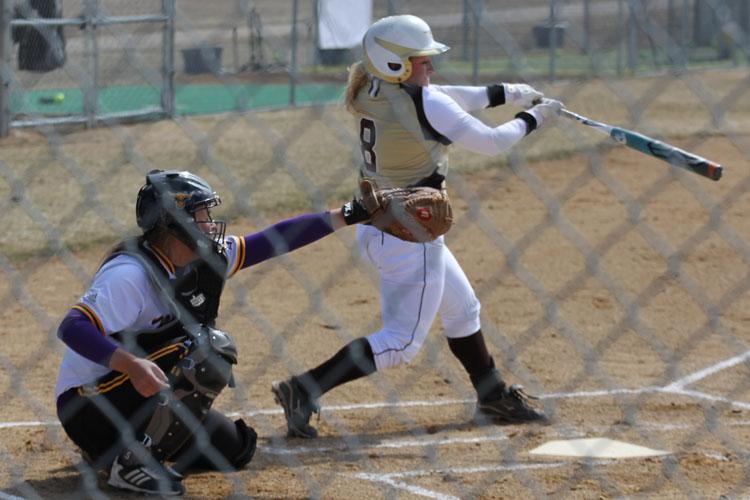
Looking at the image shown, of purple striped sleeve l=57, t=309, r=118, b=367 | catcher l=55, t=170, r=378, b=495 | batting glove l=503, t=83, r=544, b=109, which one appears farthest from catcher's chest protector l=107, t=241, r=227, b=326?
batting glove l=503, t=83, r=544, b=109

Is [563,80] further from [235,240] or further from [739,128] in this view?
[235,240]

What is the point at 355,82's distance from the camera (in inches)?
203

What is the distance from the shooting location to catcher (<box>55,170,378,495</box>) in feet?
13.5

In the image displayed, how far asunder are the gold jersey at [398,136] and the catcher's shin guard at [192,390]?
1222mm

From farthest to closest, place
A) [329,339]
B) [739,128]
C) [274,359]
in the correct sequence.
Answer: [739,128], [329,339], [274,359]

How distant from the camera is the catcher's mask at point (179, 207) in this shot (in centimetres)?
411

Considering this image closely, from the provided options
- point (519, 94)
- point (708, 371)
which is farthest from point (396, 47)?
point (708, 371)

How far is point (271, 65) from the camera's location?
16250mm

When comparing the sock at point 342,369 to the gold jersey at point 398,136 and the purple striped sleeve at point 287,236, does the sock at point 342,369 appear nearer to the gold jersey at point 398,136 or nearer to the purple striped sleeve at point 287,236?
the gold jersey at point 398,136

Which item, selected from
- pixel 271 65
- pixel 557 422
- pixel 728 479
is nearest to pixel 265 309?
pixel 557 422

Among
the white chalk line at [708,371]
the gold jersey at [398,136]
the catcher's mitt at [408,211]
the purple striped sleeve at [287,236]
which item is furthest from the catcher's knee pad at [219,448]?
the white chalk line at [708,371]

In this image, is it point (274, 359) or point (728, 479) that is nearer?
point (728, 479)

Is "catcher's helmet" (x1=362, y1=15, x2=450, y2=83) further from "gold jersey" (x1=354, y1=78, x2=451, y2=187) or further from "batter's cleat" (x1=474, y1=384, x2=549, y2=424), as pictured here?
"batter's cleat" (x1=474, y1=384, x2=549, y2=424)

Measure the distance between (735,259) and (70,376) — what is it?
5.08m
